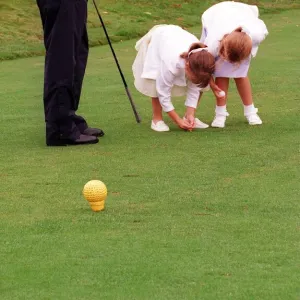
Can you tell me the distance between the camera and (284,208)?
15.8 ft

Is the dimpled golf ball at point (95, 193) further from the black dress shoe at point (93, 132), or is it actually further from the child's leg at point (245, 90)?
the child's leg at point (245, 90)

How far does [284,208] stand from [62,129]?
2.51 metres

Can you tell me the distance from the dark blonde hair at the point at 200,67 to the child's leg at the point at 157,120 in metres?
0.47

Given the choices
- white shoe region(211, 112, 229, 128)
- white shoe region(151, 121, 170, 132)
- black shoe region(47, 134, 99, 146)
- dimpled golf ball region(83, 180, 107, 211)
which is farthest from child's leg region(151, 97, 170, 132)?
dimpled golf ball region(83, 180, 107, 211)

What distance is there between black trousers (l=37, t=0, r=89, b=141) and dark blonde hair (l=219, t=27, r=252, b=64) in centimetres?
105

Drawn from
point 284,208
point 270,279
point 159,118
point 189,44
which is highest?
point 270,279

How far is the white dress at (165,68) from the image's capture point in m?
7.32

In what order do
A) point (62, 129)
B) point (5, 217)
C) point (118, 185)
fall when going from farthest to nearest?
1. point (62, 129)
2. point (118, 185)
3. point (5, 217)

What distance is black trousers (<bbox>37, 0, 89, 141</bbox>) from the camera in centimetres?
684

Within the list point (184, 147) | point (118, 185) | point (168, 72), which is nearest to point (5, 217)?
point (118, 185)

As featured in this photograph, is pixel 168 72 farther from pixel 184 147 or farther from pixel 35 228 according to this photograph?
pixel 35 228

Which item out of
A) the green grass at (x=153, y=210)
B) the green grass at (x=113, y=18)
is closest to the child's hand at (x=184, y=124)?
the green grass at (x=153, y=210)

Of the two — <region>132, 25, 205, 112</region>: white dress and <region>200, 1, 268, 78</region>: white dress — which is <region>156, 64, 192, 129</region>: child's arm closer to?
<region>132, 25, 205, 112</region>: white dress

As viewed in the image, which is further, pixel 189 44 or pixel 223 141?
pixel 189 44
